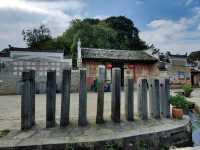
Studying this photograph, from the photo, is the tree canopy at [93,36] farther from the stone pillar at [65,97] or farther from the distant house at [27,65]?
the stone pillar at [65,97]

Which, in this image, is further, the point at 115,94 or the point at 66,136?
the point at 115,94

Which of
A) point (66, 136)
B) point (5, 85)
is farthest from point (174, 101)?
point (5, 85)

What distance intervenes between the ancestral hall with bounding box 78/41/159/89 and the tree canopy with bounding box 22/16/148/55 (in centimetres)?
712

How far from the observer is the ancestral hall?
18672mm

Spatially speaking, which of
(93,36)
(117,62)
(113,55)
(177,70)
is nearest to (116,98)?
(117,62)

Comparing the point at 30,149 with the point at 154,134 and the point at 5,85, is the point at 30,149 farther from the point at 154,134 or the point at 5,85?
the point at 5,85

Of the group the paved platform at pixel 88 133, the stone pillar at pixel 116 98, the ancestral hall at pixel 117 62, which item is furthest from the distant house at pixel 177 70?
the stone pillar at pixel 116 98

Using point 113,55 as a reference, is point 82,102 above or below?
below

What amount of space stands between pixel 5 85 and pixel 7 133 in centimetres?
1179

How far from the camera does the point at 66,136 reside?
3.73 m

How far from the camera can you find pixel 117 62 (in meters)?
19.7

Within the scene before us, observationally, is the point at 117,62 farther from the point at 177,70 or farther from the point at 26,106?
the point at 26,106

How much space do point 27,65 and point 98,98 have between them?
39.3 feet

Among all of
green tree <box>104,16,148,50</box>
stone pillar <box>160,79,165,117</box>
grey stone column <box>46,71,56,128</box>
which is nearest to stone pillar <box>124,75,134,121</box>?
stone pillar <box>160,79,165,117</box>
